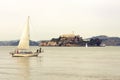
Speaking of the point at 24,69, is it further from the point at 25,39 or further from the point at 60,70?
the point at 25,39

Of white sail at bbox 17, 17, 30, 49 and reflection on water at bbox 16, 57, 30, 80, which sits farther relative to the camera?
white sail at bbox 17, 17, 30, 49

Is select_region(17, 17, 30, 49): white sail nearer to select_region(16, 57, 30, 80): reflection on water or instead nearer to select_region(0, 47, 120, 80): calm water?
select_region(0, 47, 120, 80): calm water

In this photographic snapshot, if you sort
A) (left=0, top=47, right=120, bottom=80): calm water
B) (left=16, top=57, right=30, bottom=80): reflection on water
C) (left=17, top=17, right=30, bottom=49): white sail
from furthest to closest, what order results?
(left=17, top=17, right=30, bottom=49): white sail < (left=16, top=57, right=30, bottom=80): reflection on water < (left=0, top=47, right=120, bottom=80): calm water

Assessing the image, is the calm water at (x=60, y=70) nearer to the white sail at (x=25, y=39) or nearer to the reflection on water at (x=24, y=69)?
the reflection on water at (x=24, y=69)

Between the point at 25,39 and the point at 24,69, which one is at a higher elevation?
the point at 25,39

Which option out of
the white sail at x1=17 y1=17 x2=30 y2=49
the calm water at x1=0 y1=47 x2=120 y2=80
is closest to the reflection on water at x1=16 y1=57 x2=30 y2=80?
the calm water at x1=0 y1=47 x2=120 y2=80

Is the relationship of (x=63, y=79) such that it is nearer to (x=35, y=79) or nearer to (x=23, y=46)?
(x=35, y=79)

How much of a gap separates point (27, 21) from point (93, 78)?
53.1m

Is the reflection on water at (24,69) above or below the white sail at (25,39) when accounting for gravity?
below

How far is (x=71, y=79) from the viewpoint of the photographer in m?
41.9

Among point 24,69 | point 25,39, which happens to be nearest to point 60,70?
point 24,69

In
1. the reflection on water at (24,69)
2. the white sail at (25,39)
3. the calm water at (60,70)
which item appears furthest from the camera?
the white sail at (25,39)

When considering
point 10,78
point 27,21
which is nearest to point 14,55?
point 27,21

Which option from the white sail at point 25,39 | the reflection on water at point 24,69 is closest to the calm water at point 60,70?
the reflection on water at point 24,69
